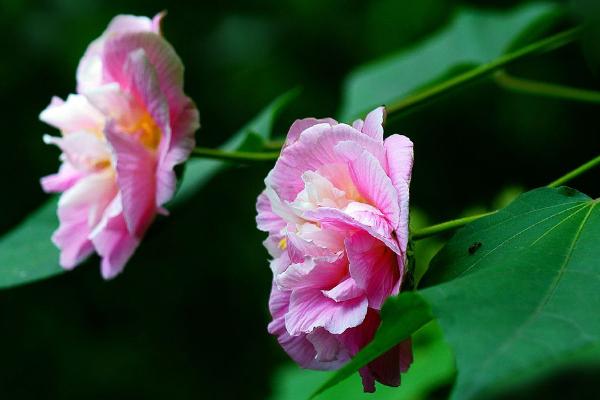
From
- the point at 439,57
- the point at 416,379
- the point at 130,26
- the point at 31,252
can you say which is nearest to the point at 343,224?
the point at 130,26

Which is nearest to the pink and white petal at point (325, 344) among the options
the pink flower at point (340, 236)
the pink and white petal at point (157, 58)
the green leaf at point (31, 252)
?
the pink flower at point (340, 236)

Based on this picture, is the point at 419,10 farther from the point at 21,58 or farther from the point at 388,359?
the point at 388,359

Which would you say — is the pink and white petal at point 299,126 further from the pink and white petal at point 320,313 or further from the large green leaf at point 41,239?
the large green leaf at point 41,239

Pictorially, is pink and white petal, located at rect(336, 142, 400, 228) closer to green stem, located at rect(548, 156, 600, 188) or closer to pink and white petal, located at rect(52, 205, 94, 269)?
green stem, located at rect(548, 156, 600, 188)

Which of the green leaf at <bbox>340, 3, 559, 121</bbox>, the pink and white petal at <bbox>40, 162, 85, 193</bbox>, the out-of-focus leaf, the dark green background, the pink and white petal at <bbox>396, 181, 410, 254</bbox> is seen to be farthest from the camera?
the dark green background

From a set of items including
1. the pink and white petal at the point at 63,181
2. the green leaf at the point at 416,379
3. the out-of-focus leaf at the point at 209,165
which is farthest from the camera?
the green leaf at the point at 416,379

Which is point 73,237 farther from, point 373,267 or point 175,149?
point 373,267

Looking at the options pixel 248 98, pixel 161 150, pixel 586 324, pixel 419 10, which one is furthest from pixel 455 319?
pixel 248 98

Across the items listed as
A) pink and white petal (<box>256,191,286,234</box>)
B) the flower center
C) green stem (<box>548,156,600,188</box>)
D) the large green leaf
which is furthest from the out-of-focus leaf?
green stem (<box>548,156,600,188</box>)
